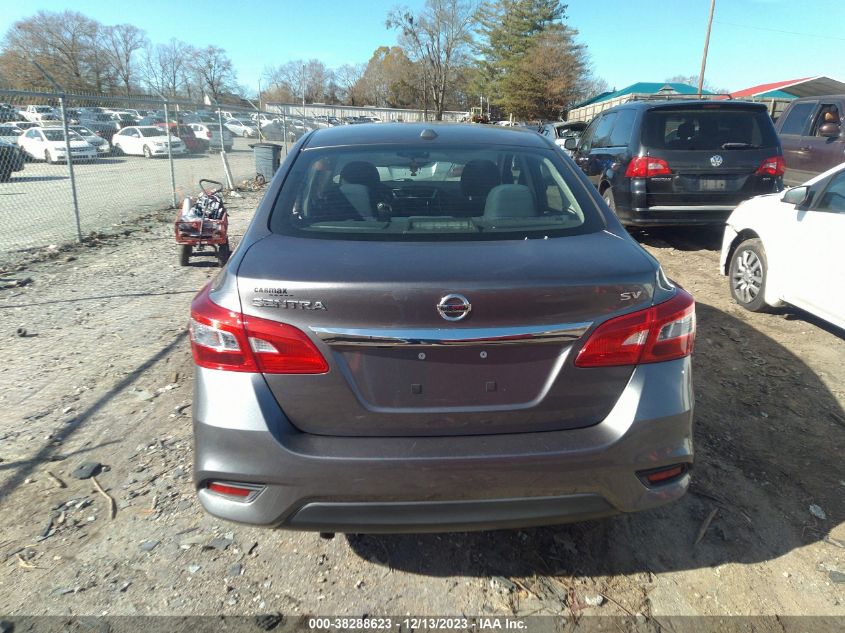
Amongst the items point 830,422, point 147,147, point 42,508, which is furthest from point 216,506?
point 147,147

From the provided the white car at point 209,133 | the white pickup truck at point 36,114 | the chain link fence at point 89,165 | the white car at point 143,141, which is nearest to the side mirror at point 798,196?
the chain link fence at point 89,165

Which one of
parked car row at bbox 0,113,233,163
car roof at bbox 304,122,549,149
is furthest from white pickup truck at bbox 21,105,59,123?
car roof at bbox 304,122,549,149

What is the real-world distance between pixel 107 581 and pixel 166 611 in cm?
33

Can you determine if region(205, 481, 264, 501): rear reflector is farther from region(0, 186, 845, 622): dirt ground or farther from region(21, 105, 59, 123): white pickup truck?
region(21, 105, 59, 123): white pickup truck

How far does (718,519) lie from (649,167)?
5.33 meters

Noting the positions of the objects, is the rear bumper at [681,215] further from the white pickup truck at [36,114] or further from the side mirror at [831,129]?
the white pickup truck at [36,114]

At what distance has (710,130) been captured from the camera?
284 inches

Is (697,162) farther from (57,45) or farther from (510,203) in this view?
(57,45)

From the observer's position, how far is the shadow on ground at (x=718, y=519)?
8.41ft

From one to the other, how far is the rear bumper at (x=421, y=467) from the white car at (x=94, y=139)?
421 inches

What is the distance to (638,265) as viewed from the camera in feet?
7.04

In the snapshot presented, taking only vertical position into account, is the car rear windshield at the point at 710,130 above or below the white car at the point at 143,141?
above

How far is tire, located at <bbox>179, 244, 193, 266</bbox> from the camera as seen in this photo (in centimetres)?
731

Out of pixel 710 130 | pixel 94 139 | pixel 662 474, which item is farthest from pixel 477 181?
pixel 94 139
